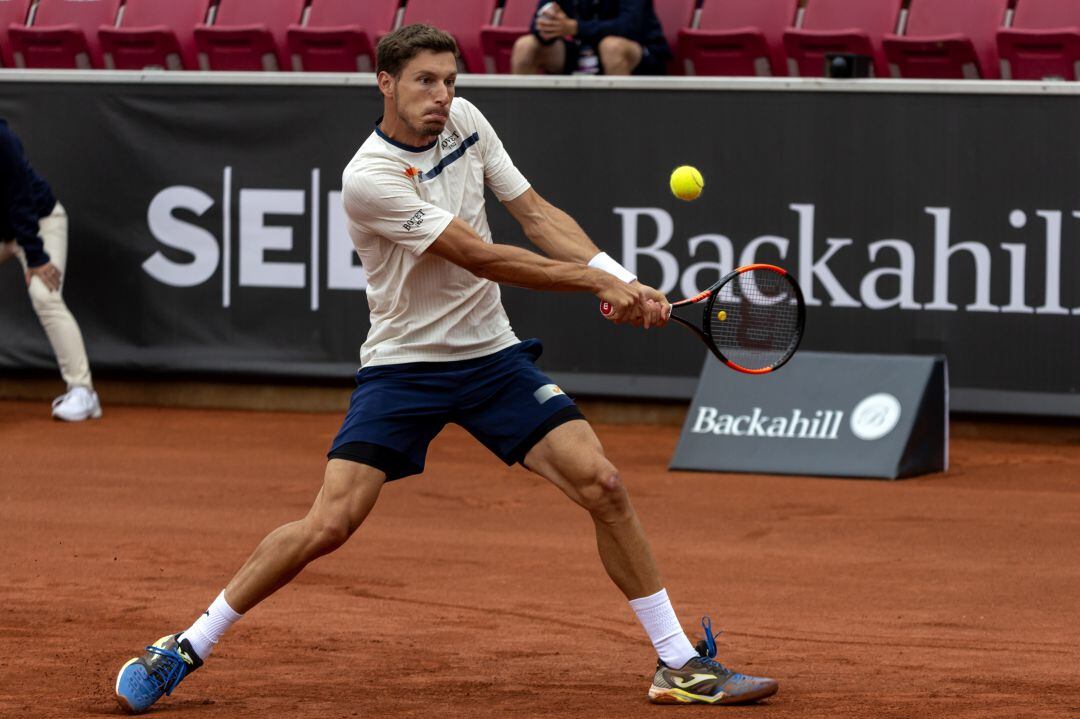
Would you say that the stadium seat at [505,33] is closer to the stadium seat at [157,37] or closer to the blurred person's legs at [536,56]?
the blurred person's legs at [536,56]

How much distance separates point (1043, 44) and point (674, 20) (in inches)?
88.8

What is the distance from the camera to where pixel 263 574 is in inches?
185

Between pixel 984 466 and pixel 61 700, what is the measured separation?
5.40 metres

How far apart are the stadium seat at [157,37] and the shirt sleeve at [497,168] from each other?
693cm

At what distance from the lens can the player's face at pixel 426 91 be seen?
4.66 metres

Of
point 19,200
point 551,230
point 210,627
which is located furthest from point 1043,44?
point 210,627

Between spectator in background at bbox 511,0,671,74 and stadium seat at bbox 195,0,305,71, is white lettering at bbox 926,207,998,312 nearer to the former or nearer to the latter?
spectator in background at bbox 511,0,671,74

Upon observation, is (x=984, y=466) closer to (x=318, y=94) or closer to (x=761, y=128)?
(x=761, y=128)

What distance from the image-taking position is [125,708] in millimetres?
4668

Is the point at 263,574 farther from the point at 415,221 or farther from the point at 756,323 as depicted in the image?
the point at 756,323

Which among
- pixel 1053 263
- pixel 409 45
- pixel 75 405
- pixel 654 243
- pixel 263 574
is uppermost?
pixel 409 45

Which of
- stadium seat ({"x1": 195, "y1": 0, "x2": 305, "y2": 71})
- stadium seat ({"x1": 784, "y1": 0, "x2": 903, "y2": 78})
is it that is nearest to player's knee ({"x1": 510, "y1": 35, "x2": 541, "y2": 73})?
stadium seat ({"x1": 784, "y1": 0, "x2": 903, "y2": 78})

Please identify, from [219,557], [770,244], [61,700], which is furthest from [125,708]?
[770,244]

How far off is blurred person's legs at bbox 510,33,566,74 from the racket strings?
515 centimetres
